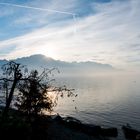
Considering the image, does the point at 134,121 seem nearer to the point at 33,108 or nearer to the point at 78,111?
the point at 78,111

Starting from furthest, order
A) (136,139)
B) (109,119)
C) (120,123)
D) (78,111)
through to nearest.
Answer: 1. (78,111)
2. (109,119)
3. (120,123)
4. (136,139)

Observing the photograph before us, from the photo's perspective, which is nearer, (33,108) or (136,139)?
(33,108)

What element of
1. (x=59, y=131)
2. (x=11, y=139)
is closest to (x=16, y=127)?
(x=11, y=139)

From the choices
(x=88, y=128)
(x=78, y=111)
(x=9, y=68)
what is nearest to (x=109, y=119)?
(x=78, y=111)

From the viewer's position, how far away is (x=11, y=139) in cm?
2530

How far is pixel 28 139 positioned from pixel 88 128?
30.5m

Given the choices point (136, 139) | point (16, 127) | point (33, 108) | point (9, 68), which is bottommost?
point (136, 139)

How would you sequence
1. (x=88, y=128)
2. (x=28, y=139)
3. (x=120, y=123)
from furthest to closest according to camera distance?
(x=120, y=123)
(x=88, y=128)
(x=28, y=139)

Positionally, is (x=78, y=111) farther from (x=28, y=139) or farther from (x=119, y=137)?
(x=28, y=139)

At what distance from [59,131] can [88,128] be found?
15.3 meters

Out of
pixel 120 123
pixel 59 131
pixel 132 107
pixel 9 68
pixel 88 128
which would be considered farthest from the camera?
pixel 132 107

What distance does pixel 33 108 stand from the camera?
30.9 meters

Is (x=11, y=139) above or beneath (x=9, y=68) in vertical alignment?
beneath

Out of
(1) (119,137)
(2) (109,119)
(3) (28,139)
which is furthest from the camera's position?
(2) (109,119)
